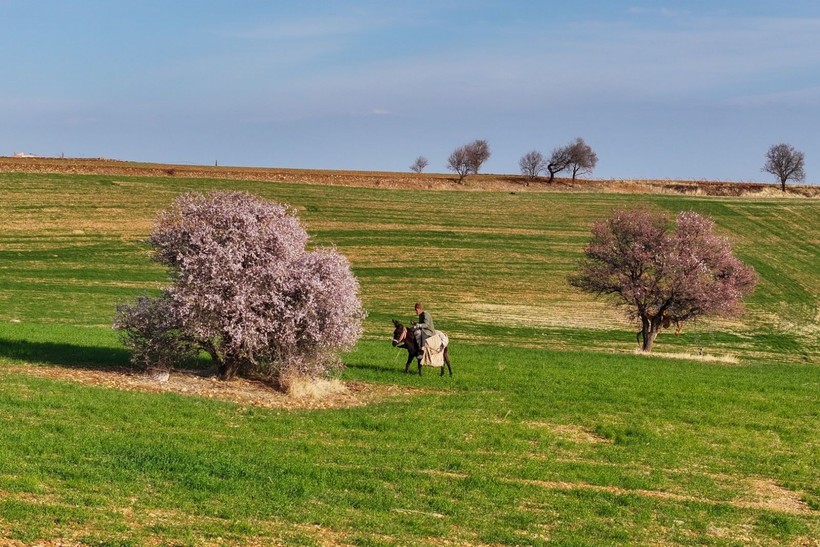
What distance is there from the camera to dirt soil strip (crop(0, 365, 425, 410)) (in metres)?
23.6

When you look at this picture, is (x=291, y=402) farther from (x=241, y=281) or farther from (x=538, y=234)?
(x=538, y=234)

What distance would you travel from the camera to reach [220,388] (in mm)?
24656

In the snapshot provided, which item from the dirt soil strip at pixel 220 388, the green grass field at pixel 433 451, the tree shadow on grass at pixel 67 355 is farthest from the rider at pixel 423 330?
the tree shadow on grass at pixel 67 355

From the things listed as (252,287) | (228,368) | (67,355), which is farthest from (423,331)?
(67,355)

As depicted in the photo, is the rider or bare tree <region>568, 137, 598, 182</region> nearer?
the rider

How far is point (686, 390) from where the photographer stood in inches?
1161

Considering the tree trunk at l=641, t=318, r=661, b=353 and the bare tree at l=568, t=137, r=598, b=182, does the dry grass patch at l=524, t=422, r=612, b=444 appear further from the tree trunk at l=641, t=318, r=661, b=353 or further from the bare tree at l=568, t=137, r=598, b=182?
the bare tree at l=568, t=137, r=598, b=182

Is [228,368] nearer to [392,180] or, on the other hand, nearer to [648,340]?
[648,340]

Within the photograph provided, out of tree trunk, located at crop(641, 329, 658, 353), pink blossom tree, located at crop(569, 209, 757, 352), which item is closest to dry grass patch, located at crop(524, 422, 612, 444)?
pink blossom tree, located at crop(569, 209, 757, 352)

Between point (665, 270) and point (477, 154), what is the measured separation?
105 m

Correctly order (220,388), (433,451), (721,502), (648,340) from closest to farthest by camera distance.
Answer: (721,502) < (433,451) < (220,388) < (648,340)

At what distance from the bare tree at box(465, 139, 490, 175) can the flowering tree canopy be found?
126132mm

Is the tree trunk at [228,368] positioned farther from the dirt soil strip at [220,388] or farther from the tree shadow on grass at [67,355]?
the tree shadow on grass at [67,355]

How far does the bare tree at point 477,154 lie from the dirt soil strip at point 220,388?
125 meters
